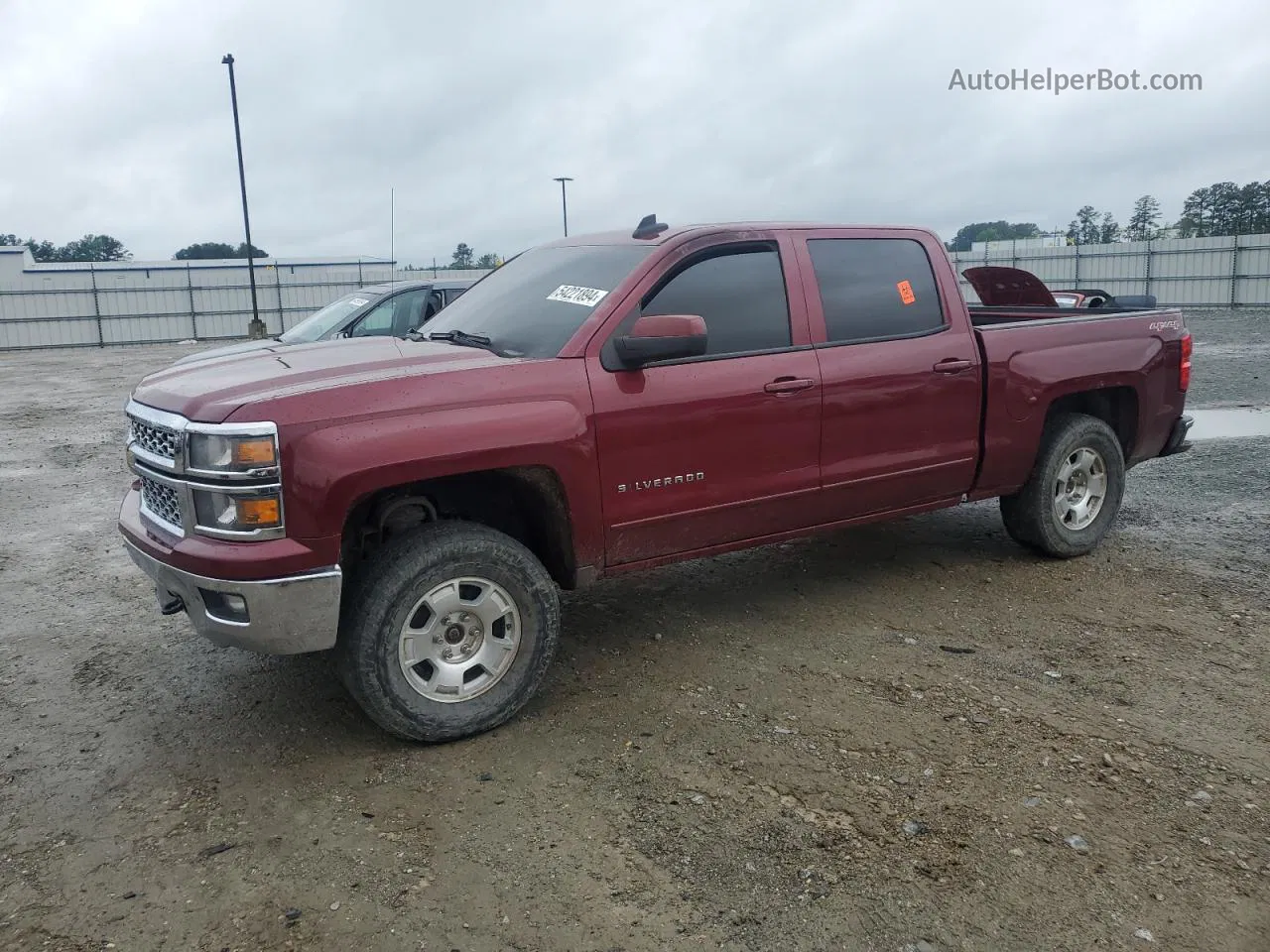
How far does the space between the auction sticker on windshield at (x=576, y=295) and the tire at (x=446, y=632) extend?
1.13 metres

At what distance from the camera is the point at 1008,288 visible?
7.74m

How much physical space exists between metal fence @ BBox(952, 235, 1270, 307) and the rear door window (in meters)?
23.9

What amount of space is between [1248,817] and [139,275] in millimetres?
36412

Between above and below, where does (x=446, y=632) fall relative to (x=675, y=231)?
below

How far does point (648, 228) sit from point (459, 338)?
102cm

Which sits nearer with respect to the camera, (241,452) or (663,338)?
(241,452)

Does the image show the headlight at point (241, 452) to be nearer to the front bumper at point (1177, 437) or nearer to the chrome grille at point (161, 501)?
the chrome grille at point (161, 501)

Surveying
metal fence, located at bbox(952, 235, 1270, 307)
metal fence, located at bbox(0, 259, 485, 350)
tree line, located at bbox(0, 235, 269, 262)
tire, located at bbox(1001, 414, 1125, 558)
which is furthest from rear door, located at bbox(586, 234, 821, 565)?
tree line, located at bbox(0, 235, 269, 262)

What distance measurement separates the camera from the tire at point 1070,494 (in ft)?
19.2

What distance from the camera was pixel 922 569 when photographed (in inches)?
237

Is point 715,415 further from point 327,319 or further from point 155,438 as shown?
point 327,319

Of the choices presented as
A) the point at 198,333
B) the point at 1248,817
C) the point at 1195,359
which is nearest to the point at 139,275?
the point at 198,333

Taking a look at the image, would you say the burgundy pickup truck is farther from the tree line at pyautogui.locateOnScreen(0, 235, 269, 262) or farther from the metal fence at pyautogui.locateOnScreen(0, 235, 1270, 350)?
the tree line at pyautogui.locateOnScreen(0, 235, 269, 262)

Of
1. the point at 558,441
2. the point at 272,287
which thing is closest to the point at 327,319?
the point at 558,441
